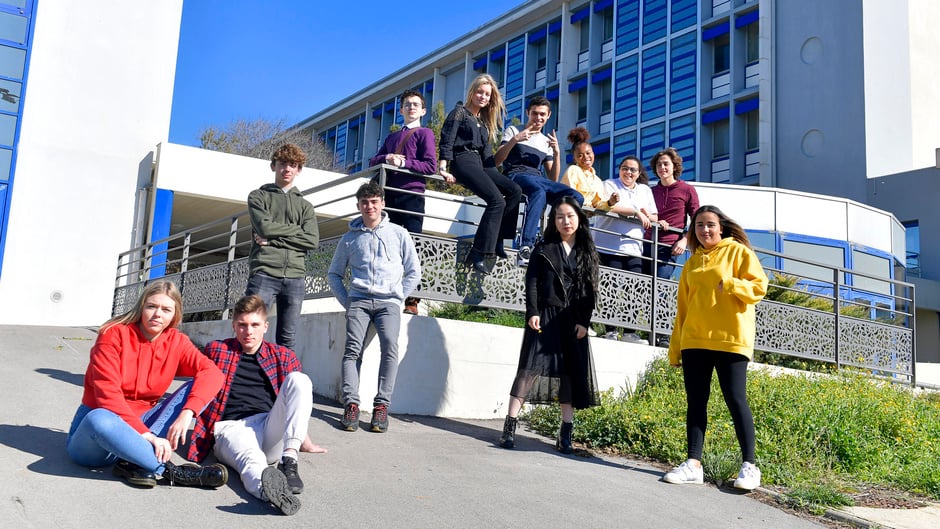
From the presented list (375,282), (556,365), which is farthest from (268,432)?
(556,365)

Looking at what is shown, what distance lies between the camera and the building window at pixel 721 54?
28.1 metres

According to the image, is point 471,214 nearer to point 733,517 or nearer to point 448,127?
point 448,127

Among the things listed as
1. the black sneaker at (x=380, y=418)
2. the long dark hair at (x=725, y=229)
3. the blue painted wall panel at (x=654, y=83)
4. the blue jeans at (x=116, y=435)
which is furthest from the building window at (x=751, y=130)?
the blue jeans at (x=116, y=435)

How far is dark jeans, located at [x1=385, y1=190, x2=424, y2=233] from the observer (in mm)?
7840

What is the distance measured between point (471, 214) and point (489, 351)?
1290 centimetres

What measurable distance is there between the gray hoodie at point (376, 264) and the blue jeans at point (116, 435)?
2102mm

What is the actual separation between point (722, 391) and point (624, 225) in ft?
12.1

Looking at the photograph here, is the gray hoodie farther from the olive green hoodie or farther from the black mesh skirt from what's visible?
the black mesh skirt

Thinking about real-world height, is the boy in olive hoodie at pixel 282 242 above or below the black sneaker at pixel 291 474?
above

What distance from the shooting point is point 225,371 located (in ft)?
16.3

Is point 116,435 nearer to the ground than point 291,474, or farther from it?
farther from it

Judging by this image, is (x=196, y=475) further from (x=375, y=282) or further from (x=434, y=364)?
(x=434, y=364)

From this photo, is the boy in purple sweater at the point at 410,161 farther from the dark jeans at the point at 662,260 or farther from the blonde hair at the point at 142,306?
the blonde hair at the point at 142,306

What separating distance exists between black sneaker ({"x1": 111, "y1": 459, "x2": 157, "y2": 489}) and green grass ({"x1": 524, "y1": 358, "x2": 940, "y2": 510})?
145 inches
